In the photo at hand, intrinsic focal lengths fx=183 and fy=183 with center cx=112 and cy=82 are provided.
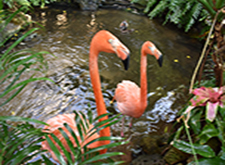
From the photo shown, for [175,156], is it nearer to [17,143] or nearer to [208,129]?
[208,129]

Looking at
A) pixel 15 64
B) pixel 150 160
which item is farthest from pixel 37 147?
pixel 150 160

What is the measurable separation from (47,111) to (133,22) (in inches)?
157

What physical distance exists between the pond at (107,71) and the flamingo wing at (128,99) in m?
0.31

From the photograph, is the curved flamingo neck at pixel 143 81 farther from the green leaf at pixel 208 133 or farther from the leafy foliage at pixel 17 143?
the leafy foliage at pixel 17 143

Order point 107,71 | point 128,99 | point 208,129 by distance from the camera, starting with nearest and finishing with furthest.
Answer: point 208,129 → point 128,99 → point 107,71

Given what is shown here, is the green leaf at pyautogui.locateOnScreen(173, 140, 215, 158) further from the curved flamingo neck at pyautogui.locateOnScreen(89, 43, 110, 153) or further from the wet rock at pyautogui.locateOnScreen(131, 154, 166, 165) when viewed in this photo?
the curved flamingo neck at pyautogui.locateOnScreen(89, 43, 110, 153)

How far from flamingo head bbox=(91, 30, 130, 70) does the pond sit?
2.39 ft

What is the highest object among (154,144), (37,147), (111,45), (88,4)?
(111,45)

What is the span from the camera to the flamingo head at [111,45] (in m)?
1.45

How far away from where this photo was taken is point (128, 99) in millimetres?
2607

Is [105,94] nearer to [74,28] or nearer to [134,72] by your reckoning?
[134,72]

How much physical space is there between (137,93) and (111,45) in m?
1.37

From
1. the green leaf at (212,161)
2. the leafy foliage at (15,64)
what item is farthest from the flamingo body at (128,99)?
the leafy foliage at (15,64)

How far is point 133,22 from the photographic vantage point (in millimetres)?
5668
